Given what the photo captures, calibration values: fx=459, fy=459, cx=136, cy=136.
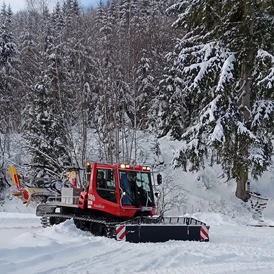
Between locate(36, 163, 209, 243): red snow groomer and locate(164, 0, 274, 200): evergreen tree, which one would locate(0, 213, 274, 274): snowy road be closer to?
locate(36, 163, 209, 243): red snow groomer

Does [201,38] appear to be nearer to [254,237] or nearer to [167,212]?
[167,212]

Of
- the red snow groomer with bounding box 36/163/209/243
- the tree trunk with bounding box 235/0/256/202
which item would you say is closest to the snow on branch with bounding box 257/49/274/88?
the tree trunk with bounding box 235/0/256/202

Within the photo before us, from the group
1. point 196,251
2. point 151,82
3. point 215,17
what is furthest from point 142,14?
point 196,251

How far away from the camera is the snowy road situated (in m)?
8.27

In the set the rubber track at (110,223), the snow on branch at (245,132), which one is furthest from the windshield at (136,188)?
the snow on branch at (245,132)

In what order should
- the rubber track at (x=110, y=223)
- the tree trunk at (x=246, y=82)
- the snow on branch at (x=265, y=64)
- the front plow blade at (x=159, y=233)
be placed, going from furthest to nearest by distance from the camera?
the tree trunk at (x=246, y=82), the snow on branch at (x=265, y=64), the rubber track at (x=110, y=223), the front plow blade at (x=159, y=233)

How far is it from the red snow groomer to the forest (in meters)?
4.12

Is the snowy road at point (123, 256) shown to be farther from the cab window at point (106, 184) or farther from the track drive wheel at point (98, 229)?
the cab window at point (106, 184)

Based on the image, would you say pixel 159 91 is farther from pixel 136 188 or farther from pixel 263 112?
pixel 136 188

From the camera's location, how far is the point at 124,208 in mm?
12734

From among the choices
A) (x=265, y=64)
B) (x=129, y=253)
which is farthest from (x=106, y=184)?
(x=265, y=64)

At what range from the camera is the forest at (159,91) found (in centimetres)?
1978

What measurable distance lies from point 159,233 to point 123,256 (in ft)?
8.41

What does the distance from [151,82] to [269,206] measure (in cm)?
1188
